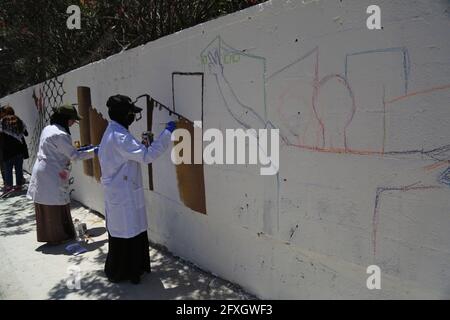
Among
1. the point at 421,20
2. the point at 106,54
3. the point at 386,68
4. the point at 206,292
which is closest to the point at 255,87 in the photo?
the point at 386,68

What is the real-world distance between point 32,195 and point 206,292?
269 cm

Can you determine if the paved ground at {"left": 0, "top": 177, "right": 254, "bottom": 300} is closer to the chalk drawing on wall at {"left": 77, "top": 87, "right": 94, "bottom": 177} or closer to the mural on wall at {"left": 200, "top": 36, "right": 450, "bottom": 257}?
the mural on wall at {"left": 200, "top": 36, "right": 450, "bottom": 257}

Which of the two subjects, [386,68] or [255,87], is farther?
[255,87]

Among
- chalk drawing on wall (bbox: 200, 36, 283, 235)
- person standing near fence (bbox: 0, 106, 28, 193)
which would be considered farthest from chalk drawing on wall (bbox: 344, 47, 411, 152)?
person standing near fence (bbox: 0, 106, 28, 193)

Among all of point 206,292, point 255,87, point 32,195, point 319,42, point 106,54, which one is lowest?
point 206,292

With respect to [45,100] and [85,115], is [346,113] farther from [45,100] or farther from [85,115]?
[45,100]

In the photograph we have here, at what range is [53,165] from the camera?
503cm

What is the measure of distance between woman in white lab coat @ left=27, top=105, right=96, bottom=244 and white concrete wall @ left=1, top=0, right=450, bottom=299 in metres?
1.52

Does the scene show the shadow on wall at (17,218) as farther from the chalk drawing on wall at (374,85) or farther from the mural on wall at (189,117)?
the chalk drawing on wall at (374,85)

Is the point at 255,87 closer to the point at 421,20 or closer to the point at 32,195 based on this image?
the point at 421,20

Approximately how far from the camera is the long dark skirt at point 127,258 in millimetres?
3898

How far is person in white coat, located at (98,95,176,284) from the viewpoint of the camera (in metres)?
3.62

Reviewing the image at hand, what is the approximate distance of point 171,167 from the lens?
14.4 feet

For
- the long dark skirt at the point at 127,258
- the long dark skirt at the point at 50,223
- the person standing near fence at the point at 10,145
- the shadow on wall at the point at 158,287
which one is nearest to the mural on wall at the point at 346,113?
the shadow on wall at the point at 158,287
